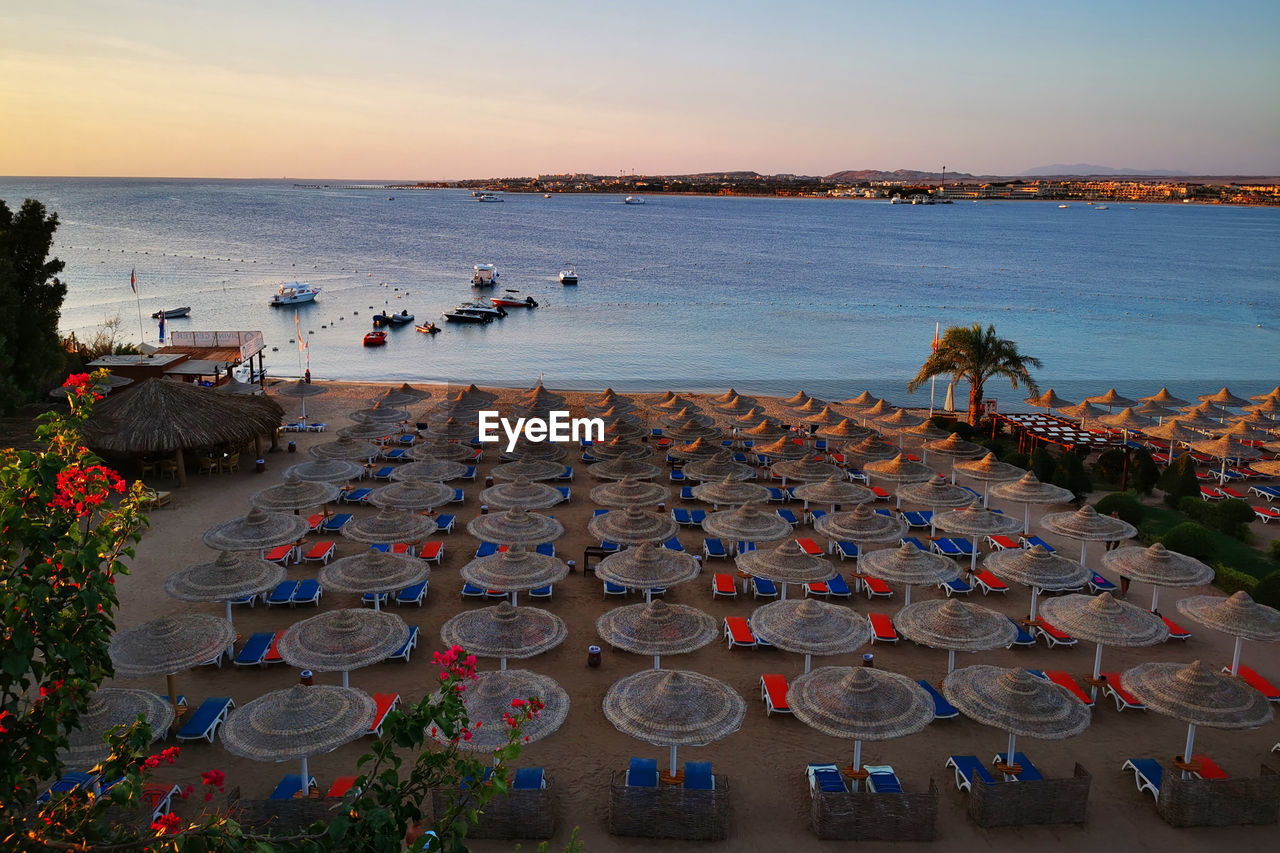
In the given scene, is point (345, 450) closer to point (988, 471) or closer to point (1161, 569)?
point (988, 471)

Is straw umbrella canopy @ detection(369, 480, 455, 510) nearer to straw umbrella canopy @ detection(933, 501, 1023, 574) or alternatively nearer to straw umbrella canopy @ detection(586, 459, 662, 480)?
straw umbrella canopy @ detection(586, 459, 662, 480)

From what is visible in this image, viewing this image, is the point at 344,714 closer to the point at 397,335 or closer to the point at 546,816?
the point at 546,816

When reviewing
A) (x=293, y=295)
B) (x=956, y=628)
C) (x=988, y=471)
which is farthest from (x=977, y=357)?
(x=293, y=295)

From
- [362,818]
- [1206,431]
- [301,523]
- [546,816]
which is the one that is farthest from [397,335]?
[362,818]

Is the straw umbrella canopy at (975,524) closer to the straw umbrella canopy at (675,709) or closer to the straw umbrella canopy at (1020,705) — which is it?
the straw umbrella canopy at (1020,705)

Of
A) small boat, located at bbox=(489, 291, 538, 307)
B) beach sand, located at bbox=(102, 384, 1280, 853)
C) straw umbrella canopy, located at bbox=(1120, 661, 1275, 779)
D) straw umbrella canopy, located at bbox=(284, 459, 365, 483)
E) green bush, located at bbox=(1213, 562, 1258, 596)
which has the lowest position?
beach sand, located at bbox=(102, 384, 1280, 853)

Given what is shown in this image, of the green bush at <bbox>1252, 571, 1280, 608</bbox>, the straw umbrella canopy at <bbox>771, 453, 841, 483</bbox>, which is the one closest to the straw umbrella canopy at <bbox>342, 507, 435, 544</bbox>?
the straw umbrella canopy at <bbox>771, 453, 841, 483</bbox>

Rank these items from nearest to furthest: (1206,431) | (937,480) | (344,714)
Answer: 1. (344,714)
2. (937,480)
3. (1206,431)
